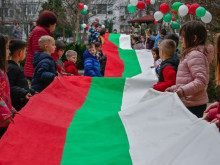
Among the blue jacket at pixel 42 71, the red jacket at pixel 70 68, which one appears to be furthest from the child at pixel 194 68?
the red jacket at pixel 70 68

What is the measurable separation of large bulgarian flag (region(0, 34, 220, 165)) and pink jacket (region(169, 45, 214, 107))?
280 millimetres

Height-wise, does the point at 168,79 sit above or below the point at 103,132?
above

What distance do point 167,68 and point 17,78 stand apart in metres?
1.63

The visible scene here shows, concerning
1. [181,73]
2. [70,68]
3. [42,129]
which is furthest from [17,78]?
[70,68]

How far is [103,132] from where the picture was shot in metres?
3.44

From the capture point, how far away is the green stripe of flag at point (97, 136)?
113 inches

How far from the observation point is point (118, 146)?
9.94ft

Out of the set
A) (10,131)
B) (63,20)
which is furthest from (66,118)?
(63,20)

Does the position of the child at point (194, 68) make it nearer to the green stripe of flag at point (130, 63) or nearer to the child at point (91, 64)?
the child at point (91, 64)

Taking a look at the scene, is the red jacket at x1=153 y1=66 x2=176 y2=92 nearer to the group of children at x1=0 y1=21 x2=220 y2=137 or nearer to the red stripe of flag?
the group of children at x1=0 y1=21 x2=220 y2=137

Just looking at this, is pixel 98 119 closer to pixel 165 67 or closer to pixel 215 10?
pixel 165 67

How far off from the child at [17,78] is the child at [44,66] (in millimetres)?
521

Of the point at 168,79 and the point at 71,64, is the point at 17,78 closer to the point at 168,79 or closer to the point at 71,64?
the point at 168,79

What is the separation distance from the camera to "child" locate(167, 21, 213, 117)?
10.9 ft
